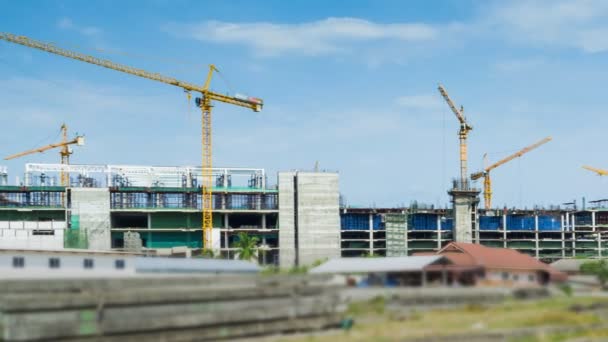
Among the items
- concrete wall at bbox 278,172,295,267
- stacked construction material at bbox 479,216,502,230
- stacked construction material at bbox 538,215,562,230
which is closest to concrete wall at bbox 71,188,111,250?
concrete wall at bbox 278,172,295,267

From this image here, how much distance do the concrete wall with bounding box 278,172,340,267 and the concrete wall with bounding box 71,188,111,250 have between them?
28.1 m

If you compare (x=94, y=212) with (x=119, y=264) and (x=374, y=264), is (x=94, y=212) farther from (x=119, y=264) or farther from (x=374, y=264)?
(x=374, y=264)

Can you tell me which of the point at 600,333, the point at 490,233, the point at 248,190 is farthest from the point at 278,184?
the point at 600,333

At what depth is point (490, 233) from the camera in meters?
143

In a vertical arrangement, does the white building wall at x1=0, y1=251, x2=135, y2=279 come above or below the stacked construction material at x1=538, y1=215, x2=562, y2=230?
above

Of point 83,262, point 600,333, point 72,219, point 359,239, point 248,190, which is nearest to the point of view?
point 600,333

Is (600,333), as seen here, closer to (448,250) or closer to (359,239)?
(448,250)

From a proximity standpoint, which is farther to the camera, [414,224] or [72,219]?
[414,224]

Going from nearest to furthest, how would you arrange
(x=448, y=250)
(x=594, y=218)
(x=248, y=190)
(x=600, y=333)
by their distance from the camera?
(x=600, y=333), (x=448, y=250), (x=248, y=190), (x=594, y=218)

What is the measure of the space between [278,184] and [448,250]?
167 ft

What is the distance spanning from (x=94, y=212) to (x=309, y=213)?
34670 mm

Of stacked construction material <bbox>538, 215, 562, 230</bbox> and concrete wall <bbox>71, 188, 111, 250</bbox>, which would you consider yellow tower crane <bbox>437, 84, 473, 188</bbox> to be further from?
concrete wall <bbox>71, 188, 111, 250</bbox>

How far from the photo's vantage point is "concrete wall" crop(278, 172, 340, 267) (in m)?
123

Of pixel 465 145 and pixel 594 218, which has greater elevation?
pixel 465 145
